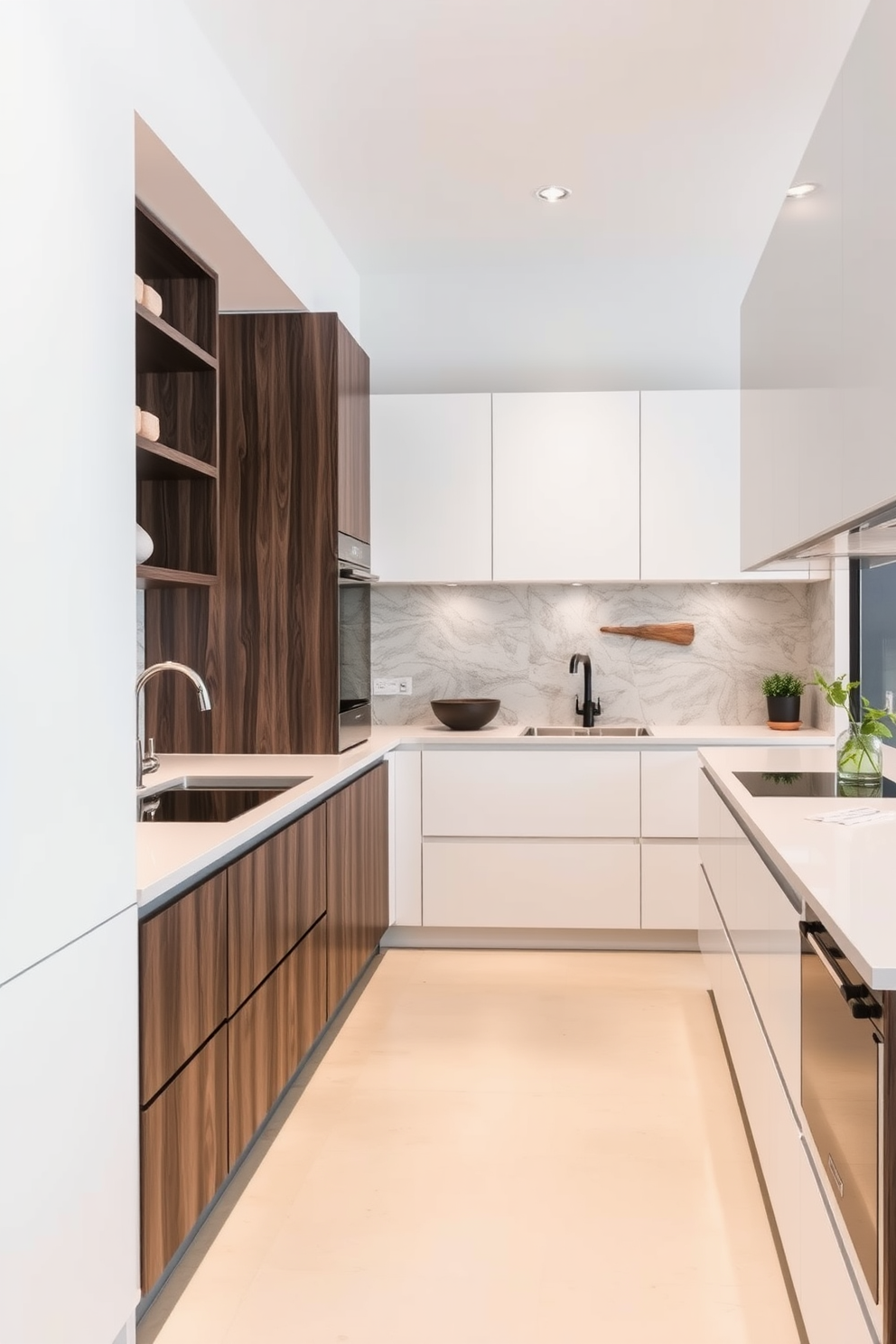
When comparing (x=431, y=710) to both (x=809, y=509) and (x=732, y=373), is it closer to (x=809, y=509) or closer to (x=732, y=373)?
(x=732, y=373)

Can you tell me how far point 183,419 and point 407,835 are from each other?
2.01m

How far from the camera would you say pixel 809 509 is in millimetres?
2217

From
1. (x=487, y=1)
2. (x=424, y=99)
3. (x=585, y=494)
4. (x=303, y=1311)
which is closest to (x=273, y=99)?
(x=424, y=99)

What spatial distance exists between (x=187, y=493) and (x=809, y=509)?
154 centimetres

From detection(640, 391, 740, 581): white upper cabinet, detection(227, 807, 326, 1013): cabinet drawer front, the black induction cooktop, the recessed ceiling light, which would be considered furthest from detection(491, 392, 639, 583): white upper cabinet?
detection(227, 807, 326, 1013): cabinet drawer front

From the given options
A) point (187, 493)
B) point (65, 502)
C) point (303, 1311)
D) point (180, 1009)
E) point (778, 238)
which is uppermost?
point (778, 238)

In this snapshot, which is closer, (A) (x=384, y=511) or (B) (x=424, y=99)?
(B) (x=424, y=99)

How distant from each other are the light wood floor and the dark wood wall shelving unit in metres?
1.44

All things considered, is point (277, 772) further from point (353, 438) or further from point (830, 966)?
point (830, 966)

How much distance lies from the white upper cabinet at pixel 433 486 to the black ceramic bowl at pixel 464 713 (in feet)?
1.62

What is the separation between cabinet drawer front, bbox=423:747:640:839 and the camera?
13.8 feet

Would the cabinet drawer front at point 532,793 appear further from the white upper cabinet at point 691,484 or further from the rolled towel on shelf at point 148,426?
the rolled towel on shelf at point 148,426

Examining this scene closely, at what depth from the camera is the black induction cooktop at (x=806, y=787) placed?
266 cm

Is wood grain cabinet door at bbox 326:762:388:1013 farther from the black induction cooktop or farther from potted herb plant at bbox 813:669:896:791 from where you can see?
potted herb plant at bbox 813:669:896:791
